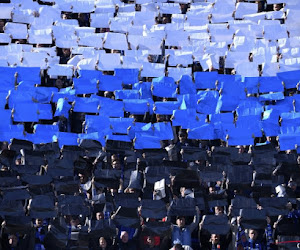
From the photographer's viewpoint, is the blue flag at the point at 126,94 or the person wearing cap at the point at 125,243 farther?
the blue flag at the point at 126,94

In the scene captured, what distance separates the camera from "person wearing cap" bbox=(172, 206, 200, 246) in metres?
19.7

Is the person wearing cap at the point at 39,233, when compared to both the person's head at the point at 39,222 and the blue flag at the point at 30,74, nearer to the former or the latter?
the person's head at the point at 39,222

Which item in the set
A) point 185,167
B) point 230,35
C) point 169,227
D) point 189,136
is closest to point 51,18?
point 230,35

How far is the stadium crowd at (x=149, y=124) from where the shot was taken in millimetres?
19953

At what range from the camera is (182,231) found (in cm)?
1980

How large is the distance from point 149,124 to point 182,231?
4.66m

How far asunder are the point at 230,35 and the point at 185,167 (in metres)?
7.51

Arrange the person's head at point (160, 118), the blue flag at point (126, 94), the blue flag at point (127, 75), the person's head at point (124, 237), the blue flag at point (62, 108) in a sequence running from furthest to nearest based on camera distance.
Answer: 1. the blue flag at point (127, 75)
2. the blue flag at point (126, 94)
3. the person's head at point (160, 118)
4. the blue flag at point (62, 108)
5. the person's head at point (124, 237)

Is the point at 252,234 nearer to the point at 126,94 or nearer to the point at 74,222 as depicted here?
the point at 74,222

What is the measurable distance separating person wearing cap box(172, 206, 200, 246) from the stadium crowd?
2cm

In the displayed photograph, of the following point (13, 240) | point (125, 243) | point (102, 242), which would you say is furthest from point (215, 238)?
point (13, 240)

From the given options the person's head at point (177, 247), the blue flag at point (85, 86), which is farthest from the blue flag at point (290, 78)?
the person's head at point (177, 247)

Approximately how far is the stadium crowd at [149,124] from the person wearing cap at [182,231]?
23mm

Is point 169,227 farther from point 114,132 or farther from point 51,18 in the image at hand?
Result: point 51,18
